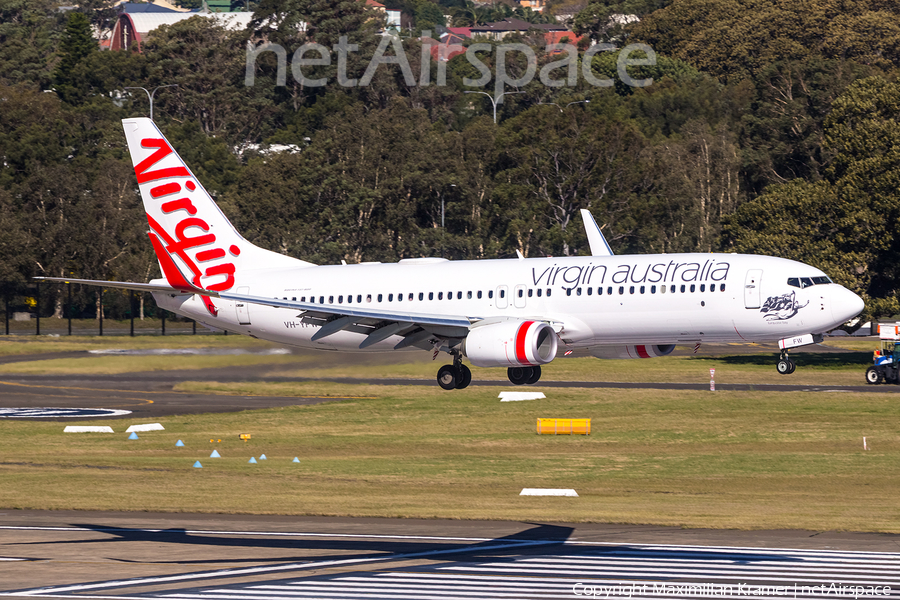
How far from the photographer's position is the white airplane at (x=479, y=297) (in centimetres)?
5569

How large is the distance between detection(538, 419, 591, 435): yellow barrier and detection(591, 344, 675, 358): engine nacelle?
33.0m

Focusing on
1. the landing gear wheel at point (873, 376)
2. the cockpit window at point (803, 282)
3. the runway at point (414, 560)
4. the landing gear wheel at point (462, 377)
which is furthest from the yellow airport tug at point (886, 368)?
the landing gear wheel at point (462, 377)

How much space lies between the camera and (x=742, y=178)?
15725cm

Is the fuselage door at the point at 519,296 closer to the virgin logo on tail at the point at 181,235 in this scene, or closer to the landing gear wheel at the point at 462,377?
the landing gear wheel at the point at 462,377

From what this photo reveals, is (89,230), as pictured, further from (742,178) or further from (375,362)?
(375,362)

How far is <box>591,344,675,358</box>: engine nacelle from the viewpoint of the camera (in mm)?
59125

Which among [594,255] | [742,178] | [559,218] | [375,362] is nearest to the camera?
[594,255]

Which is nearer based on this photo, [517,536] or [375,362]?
[517,536]

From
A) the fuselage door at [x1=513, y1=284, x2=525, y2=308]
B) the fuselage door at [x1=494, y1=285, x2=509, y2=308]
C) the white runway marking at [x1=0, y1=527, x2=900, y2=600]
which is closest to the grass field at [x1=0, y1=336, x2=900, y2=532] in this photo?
the white runway marking at [x1=0, y1=527, x2=900, y2=600]

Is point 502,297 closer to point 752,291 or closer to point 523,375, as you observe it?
point 523,375

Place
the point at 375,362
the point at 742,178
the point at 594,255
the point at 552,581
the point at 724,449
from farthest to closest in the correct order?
the point at 742,178
the point at 724,449
the point at 375,362
the point at 594,255
the point at 552,581

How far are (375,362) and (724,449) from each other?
102 feet

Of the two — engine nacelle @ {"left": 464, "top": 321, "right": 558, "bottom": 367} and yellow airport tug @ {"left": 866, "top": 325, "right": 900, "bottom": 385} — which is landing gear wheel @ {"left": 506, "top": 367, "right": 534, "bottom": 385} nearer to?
engine nacelle @ {"left": 464, "top": 321, "right": 558, "bottom": 367}

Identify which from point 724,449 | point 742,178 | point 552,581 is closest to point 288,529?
point 552,581
